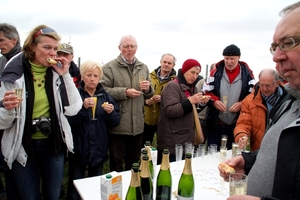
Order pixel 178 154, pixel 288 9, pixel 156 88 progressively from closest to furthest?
1. pixel 288 9
2. pixel 178 154
3. pixel 156 88

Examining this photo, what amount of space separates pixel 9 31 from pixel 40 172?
194cm

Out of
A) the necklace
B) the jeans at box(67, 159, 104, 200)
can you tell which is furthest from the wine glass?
the jeans at box(67, 159, 104, 200)

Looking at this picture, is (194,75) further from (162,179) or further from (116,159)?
(162,179)

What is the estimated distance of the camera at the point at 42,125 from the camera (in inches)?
84.5

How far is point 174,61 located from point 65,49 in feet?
6.28

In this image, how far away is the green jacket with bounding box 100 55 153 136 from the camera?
3467 mm

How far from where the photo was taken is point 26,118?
2.15 meters

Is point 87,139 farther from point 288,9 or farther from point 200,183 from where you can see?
point 288,9

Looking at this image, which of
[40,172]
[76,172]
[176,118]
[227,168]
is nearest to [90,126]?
[76,172]

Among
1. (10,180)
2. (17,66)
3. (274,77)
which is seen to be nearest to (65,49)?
(17,66)

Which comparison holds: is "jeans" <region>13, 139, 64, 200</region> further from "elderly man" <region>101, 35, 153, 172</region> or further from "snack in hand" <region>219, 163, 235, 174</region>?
"snack in hand" <region>219, 163, 235, 174</region>

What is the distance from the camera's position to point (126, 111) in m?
3.51

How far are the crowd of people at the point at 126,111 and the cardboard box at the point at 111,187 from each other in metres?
0.74

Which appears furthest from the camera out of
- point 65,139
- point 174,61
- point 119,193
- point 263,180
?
point 174,61
